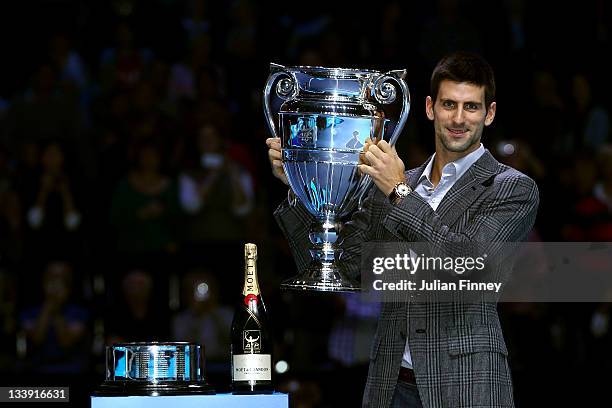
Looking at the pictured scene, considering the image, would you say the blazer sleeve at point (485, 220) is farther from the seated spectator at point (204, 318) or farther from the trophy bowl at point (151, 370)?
the seated spectator at point (204, 318)

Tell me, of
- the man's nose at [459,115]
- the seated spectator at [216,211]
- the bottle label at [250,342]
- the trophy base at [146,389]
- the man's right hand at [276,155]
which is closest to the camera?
the trophy base at [146,389]

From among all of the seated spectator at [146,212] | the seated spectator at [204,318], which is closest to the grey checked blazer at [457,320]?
the seated spectator at [204,318]

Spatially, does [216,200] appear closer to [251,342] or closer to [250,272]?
[250,272]

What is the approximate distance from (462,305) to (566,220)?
3.46 metres

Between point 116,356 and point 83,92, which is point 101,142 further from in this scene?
point 116,356

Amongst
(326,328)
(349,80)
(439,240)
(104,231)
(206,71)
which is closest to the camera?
(439,240)

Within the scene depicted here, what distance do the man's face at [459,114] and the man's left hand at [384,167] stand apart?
0.57 ft

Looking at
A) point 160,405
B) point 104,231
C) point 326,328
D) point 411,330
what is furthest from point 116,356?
point 104,231

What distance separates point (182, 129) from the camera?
6.86 metres

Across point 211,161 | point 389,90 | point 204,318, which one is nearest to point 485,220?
point 389,90

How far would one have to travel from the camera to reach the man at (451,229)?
10.0ft

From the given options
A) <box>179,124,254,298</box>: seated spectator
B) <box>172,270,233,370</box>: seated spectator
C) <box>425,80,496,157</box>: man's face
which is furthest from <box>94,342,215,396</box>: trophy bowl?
<box>179,124,254,298</box>: seated spectator

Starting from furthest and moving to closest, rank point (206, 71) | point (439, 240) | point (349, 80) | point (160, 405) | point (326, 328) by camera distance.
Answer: point (206, 71), point (326, 328), point (349, 80), point (439, 240), point (160, 405)

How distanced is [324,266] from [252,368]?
43 centimetres
